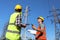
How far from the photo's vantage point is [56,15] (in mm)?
44156

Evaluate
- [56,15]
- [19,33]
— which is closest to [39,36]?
[19,33]

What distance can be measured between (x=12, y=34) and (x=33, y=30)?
82 centimetres

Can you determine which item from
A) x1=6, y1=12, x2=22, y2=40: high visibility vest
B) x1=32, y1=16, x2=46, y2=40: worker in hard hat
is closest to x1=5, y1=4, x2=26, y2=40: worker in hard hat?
x1=6, y1=12, x2=22, y2=40: high visibility vest

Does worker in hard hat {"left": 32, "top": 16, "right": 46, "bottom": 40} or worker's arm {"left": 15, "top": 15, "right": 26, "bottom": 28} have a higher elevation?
worker's arm {"left": 15, "top": 15, "right": 26, "bottom": 28}

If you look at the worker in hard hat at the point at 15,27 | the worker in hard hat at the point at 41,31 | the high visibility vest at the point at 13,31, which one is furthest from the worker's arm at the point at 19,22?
the worker in hard hat at the point at 41,31

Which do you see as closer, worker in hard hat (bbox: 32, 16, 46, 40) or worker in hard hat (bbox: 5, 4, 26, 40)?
worker in hard hat (bbox: 5, 4, 26, 40)

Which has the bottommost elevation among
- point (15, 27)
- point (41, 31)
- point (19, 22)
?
point (41, 31)

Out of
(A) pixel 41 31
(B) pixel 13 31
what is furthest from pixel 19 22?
(A) pixel 41 31

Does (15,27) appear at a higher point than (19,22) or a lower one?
lower

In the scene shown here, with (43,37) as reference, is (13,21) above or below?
above

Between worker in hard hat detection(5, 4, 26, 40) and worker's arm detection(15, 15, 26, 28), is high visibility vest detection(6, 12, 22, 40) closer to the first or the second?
worker in hard hat detection(5, 4, 26, 40)

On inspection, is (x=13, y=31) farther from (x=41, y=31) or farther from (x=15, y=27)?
(x=41, y=31)

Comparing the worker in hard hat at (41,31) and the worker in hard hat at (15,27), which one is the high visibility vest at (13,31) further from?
the worker in hard hat at (41,31)

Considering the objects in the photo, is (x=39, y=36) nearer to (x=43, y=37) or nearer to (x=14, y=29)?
(x=43, y=37)
